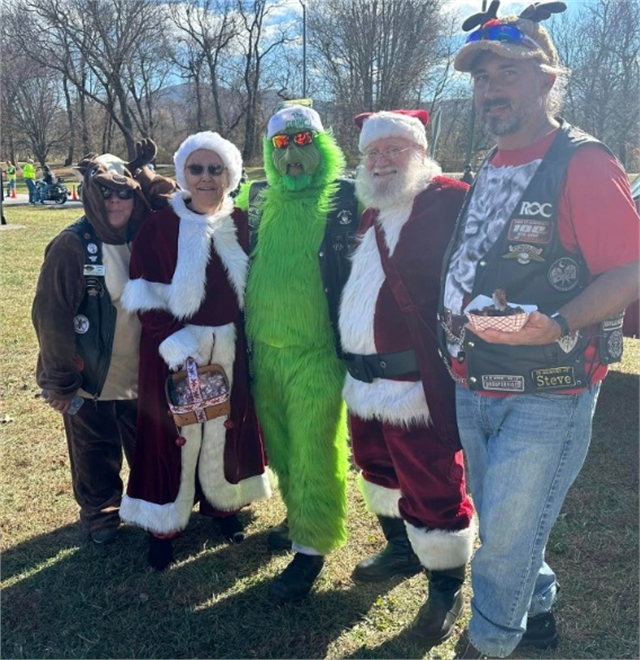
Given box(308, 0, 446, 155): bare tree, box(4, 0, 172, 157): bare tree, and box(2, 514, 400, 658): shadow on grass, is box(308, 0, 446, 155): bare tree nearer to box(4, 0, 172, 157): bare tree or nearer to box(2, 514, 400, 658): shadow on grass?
box(4, 0, 172, 157): bare tree

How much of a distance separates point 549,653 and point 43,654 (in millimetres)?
2148

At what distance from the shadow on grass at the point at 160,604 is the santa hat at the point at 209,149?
1.95 metres

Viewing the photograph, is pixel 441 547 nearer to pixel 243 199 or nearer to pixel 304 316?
pixel 304 316

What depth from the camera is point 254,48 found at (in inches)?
1521

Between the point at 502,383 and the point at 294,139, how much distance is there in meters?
1.61

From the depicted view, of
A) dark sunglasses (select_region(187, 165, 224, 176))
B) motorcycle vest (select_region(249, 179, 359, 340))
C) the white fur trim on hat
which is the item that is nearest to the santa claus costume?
motorcycle vest (select_region(249, 179, 359, 340))

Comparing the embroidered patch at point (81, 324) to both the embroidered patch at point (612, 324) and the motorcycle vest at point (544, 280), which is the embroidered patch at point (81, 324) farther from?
the embroidered patch at point (612, 324)

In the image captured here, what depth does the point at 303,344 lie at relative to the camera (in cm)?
295

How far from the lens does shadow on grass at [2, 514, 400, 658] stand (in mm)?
2748

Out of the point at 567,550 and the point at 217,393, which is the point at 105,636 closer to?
the point at 217,393

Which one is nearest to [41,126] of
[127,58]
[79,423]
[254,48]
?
[127,58]

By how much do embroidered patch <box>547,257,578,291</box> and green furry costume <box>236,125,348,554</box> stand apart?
3.88ft

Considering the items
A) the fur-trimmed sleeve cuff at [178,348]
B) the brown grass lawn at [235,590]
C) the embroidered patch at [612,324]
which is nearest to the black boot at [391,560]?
the brown grass lawn at [235,590]

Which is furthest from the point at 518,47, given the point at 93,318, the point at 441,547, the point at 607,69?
the point at 607,69
